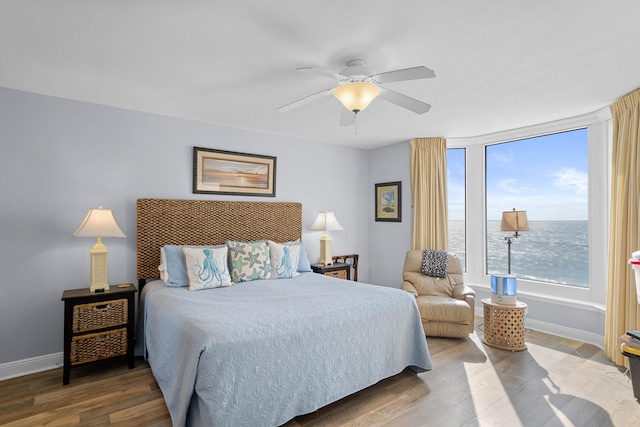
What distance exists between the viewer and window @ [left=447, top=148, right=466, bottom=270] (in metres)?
4.87

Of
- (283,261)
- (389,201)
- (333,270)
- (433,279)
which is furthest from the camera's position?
(389,201)

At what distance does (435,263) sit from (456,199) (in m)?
1.18

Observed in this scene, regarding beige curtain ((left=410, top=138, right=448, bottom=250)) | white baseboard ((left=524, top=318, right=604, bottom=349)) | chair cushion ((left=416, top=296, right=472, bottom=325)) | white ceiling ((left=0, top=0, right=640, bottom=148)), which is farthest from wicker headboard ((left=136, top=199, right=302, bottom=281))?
white baseboard ((left=524, top=318, right=604, bottom=349))

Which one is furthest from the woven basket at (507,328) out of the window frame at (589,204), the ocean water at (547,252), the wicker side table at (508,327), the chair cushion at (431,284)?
the ocean water at (547,252)

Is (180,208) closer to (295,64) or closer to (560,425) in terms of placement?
(295,64)

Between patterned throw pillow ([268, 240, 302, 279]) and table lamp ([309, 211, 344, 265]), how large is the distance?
30.4 inches

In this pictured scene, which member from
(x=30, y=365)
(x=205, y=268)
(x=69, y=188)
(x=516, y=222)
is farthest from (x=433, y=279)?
(x=30, y=365)

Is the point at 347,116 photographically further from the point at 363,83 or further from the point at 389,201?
the point at 389,201

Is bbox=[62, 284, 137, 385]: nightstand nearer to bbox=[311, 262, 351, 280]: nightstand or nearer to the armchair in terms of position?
bbox=[311, 262, 351, 280]: nightstand

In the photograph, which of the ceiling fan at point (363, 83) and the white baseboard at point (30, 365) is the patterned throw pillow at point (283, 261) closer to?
the ceiling fan at point (363, 83)

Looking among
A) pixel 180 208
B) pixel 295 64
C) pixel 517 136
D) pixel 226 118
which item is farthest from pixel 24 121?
pixel 517 136

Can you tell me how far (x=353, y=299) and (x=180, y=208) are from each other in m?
2.24

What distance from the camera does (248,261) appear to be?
3.53m

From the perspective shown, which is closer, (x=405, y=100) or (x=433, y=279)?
(x=405, y=100)
